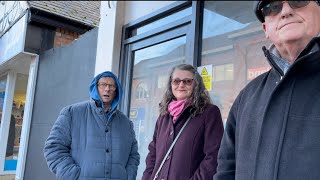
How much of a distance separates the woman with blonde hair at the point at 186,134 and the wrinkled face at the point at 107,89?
53 cm

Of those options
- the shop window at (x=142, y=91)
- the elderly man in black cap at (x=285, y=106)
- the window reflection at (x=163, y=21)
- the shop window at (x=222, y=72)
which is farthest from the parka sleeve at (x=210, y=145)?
the shop window at (x=142, y=91)

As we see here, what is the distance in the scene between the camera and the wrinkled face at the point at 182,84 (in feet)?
6.94

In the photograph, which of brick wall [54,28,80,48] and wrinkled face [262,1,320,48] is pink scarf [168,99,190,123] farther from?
brick wall [54,28,80,48]

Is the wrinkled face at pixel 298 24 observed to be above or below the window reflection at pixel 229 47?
below

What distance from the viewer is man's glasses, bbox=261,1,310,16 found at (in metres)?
1.12

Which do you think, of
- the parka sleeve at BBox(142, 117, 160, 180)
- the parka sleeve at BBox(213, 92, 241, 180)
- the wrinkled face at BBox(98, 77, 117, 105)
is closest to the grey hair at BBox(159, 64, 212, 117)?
the parka sleeve at BBox(142, 117, 160, 180)

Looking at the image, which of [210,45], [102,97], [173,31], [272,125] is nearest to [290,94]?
[272,125]

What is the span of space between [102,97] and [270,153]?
1.67 meters

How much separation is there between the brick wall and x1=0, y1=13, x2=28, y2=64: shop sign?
50 centimetres

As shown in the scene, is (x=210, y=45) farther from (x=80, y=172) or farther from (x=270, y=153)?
(x=270, y=153)

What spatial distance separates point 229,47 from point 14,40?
3646 millimetres

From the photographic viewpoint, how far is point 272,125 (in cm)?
110

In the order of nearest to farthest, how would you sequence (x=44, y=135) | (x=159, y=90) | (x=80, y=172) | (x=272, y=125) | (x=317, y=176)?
1. (x=317, y=176)
2. (x=272, y=125)
3. (x=80, y=172)
4. (x=159, y=90)
5. (x=44, y=135)

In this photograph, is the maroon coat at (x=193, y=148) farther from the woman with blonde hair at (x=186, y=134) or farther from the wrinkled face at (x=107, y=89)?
the wrinkled face at (x=107, y=89)
